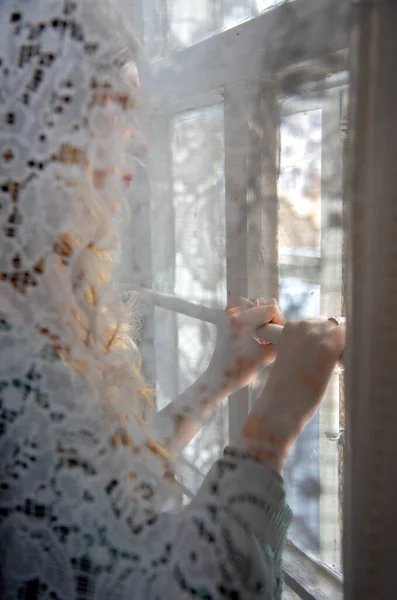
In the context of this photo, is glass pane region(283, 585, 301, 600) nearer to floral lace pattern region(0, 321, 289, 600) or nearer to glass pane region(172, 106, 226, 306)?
floral lace pattern region(0, 321, 289, 600)

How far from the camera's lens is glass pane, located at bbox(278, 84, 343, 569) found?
0.47 meters

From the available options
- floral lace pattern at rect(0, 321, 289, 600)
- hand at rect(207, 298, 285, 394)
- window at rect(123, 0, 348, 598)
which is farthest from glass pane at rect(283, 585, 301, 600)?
hand at rect(207, 298, 285, 394)

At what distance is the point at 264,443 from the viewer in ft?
1.66

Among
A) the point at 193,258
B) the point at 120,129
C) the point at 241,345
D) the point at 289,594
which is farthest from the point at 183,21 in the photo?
the point at 289,594

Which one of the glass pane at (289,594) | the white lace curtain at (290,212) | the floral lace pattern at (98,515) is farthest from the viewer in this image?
the glass pane at (289,594)

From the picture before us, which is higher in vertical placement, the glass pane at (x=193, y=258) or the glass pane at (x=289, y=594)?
the glass pane at (x=193, y=258)

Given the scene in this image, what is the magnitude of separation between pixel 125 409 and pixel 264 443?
159 millimetres

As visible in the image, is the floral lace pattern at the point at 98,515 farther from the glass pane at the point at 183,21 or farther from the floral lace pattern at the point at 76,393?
the glass pane at the point at 183,21

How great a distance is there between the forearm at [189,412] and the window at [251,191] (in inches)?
0.9

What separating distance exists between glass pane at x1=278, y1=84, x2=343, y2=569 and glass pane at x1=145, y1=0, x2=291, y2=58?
14 cm

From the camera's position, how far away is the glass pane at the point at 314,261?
47 cm

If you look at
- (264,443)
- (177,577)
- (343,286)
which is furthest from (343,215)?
(177,577)

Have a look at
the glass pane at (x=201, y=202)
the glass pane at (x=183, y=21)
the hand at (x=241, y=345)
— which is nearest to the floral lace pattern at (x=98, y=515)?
the hand at (x=241, y=345)

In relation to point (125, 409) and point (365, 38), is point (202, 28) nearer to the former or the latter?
point (365, 38)
